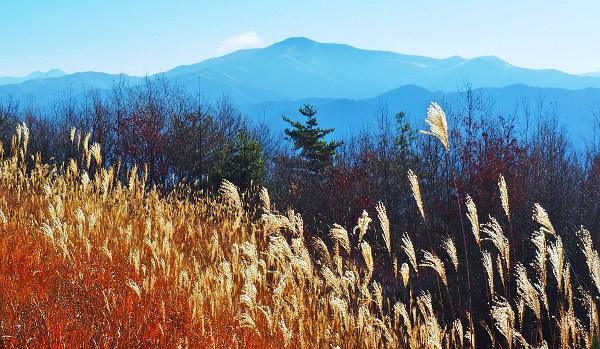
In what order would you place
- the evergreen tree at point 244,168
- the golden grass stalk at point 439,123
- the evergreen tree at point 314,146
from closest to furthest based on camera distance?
the golden grass stalk at point 439,123, the evergreen tree at point 244,168, the evergreen tree at point 314,146

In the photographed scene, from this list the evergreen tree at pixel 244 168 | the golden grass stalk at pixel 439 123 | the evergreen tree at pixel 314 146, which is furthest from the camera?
the evergreen tree at pixel 314 146

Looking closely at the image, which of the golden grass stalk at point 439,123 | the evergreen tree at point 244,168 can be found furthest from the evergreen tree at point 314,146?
the golden grass stalk at point 439,123

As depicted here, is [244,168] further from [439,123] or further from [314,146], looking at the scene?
[439,123]

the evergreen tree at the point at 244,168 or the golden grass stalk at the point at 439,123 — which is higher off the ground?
the golden grass stalk at the point at 439,123

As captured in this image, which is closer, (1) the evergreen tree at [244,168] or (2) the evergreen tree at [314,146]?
(1) the evergreen tree at [244,168]

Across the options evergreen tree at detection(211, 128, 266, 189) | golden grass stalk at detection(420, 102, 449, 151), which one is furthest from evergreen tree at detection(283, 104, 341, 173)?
golden grass stalk at detection(420, 102, 449, 151)

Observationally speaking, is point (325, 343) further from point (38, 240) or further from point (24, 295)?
point (38, 240)

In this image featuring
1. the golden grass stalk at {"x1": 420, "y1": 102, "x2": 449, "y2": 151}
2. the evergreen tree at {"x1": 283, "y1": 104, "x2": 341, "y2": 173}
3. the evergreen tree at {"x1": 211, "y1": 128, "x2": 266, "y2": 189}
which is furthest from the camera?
the evergreen tree at {"x1": 283, "y1": 104, "x2": 341, "y2": 173}

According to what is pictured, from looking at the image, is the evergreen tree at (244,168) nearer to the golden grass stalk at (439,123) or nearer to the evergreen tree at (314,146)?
the evergreen tree at (314,146)

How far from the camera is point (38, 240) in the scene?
4.95 meters

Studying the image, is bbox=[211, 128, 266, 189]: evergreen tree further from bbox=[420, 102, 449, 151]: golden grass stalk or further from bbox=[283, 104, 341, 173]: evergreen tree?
bbox=[420, 102, 449, 151]: golden grass stalk

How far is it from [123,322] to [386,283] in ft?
20.9

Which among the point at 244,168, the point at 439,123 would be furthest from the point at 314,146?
the point at 439,123

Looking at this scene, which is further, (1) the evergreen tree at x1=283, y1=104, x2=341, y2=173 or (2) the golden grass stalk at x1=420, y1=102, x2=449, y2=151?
(1) the evergreen tree at x1=283, y1=104, x2=341, y2=173
